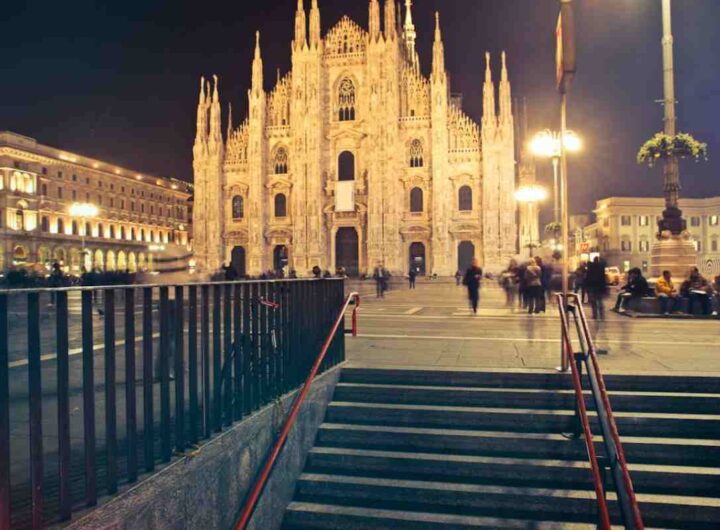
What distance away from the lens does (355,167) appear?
49.9 m

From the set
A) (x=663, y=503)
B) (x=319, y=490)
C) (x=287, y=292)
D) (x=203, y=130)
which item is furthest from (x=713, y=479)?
(x=203, y=130)

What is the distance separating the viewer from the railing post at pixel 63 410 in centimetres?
268

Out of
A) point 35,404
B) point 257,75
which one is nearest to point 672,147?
point 35,404

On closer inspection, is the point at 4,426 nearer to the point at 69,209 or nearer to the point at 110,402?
the point at 110,402

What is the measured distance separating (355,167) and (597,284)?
1596 inches

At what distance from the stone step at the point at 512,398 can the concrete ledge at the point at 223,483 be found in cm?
46

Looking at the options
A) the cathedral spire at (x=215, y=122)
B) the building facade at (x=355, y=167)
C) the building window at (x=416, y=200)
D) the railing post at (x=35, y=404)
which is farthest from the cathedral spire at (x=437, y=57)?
the railing post at (x=35, y=404)

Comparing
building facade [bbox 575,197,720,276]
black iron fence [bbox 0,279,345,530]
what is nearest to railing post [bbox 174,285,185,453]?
black iron fence [bbox 0,279,345,530]

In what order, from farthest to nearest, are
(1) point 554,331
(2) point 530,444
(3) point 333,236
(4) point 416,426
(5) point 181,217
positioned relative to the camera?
(5) point 181,217 → (3) point 333,236 → (1) point 554,331 → (4) point 416,426 → (2) point 530,444

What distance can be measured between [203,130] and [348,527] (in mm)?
52771

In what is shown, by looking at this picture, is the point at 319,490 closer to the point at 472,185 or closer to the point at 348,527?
the point at 348,527

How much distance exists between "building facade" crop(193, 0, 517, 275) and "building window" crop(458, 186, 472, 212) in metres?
0.09

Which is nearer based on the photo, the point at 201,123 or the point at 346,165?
the point at 346,165

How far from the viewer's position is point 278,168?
5191cm
